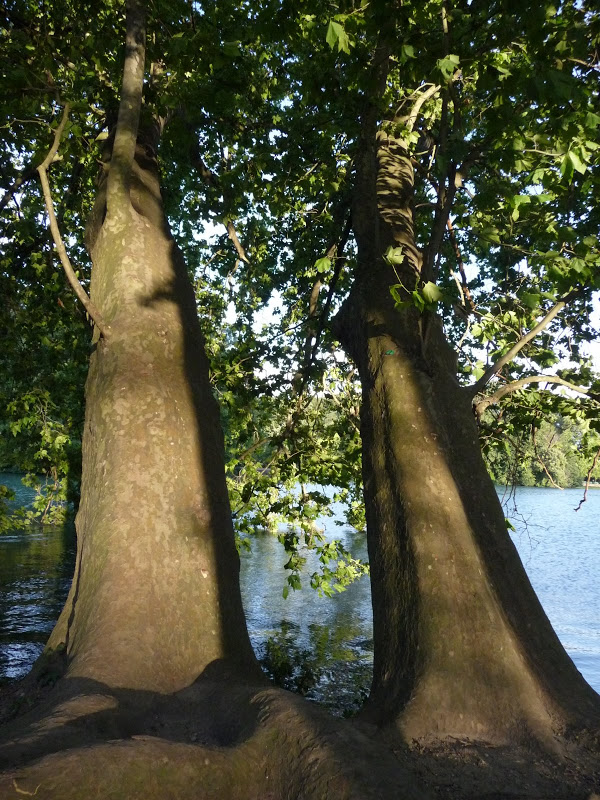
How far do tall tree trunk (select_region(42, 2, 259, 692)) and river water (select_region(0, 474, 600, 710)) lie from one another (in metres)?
3.29

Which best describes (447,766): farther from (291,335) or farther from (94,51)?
(291,335)

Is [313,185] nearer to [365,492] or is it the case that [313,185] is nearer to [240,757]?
[365,492]

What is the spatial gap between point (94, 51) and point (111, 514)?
4.77 metres

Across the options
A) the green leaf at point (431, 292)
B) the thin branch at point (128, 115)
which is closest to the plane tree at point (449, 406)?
the green leaf at point (431, 292)

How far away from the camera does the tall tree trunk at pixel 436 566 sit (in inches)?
110

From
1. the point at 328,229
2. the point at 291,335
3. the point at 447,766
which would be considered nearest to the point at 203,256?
the point at 291,335

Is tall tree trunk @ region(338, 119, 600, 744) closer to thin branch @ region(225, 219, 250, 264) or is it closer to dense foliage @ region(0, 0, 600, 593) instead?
dense foliage @ region(0, 0, 600, 593)

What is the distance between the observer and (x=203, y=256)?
1323 cm

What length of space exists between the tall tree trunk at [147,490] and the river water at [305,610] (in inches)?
130

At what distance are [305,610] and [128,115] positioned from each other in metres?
14.1

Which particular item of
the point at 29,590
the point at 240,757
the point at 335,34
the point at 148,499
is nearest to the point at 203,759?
the point at 240,757

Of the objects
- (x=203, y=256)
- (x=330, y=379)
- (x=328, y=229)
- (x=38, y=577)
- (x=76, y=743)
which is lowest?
(x=38, y=577)

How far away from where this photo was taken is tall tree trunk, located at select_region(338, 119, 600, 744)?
2.79m

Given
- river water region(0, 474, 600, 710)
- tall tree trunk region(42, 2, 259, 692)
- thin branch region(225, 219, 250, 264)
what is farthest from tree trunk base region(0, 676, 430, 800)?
thin branch region(225, 219, 250, 264)
